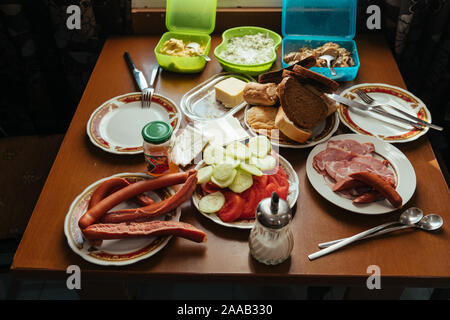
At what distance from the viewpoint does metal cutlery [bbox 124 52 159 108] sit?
1.61 metres

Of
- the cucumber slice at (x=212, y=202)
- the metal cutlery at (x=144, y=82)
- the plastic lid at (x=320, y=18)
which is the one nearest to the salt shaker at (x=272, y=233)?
the cucumber slice at (x=212, y=202)

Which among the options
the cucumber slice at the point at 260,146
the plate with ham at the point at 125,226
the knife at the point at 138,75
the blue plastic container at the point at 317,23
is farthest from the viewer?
the blue plastic container at the point at 317,23

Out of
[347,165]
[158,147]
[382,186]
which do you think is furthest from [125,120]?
[382,186]

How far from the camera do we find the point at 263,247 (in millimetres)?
1040

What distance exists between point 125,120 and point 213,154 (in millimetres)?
465

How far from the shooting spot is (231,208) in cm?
117

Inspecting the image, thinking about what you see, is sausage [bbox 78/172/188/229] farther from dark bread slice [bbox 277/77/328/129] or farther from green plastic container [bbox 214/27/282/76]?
green plastic container [bbox 214/27/282/76]

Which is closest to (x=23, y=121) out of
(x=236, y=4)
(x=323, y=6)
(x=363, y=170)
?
(x=236, y=4)

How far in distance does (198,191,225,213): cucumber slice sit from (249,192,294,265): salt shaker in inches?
6.1

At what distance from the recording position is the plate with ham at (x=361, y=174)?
3.91 ft

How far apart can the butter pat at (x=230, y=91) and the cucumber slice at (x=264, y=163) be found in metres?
0.39

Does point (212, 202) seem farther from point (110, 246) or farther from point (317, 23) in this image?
point (317, 23)

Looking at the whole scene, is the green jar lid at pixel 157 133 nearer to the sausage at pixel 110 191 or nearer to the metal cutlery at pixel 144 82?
the sausage at pixel 110 191

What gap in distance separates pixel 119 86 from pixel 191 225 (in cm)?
87
